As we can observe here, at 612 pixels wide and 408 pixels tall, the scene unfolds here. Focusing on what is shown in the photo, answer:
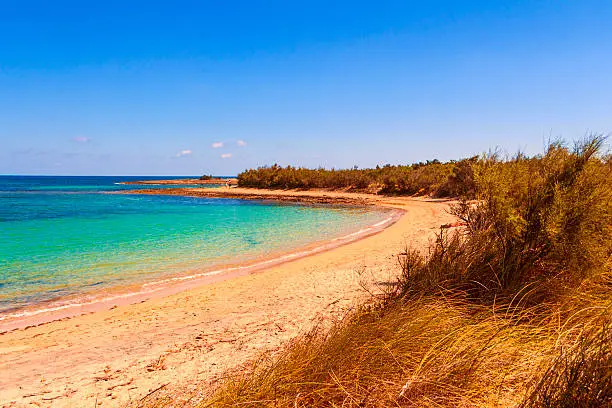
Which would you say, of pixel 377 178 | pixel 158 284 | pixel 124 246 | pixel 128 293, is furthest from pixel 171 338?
pixel 377 178

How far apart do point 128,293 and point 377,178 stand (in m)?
46.0

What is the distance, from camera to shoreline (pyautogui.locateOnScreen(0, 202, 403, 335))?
26.2 ft

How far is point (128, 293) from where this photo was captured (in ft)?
32.1

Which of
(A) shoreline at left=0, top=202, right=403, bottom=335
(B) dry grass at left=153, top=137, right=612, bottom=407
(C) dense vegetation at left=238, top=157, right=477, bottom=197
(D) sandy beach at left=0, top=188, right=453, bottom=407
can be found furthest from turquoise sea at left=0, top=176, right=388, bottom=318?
(C) dense vegetation at left=238, top=157, right=477, bottom=197

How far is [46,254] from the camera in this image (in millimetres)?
14547

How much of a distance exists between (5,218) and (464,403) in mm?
33846

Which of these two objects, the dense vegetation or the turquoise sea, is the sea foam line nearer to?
the turquoise sea

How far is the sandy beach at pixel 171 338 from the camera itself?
4.61 metres

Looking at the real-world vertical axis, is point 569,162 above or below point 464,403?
above

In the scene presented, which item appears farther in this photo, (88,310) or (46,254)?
(46,254)

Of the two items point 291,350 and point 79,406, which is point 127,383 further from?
point 291,350

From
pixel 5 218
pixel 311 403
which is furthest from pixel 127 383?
pixel 5 218

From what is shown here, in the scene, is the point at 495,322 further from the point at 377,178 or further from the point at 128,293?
the point at 377,178

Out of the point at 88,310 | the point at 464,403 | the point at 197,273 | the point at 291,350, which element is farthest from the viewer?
the point at 197,273
